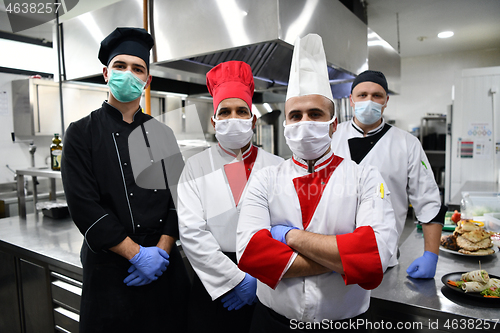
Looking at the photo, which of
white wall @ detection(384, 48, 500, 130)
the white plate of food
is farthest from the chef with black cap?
white wall @ detection(384, 48, 500, 130)

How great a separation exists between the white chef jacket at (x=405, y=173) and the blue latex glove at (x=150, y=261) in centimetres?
105

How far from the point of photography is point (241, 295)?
1309mm

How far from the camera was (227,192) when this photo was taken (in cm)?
139

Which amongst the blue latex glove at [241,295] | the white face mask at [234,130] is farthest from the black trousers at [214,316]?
the white face mask at [234,130]

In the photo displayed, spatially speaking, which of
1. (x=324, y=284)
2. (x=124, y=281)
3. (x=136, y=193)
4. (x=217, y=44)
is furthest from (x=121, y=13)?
(x=324, y=284)

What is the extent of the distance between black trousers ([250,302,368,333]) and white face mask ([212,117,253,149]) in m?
0.64

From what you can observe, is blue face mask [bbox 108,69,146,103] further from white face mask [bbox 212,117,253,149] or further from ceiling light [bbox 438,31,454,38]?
ceiling light [bbox 438,31,454,38]

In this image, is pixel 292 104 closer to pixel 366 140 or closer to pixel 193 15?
pixel 366 140

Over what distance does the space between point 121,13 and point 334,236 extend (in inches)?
76.1

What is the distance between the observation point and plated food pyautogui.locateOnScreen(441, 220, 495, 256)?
1.78 meters

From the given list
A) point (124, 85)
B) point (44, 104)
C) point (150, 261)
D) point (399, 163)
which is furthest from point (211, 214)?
point (44, 104)

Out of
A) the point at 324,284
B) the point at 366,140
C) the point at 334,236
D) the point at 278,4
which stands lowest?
the point at 324,284

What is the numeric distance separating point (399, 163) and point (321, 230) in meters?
0.74

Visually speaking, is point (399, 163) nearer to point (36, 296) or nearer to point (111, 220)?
point (111, 220)
